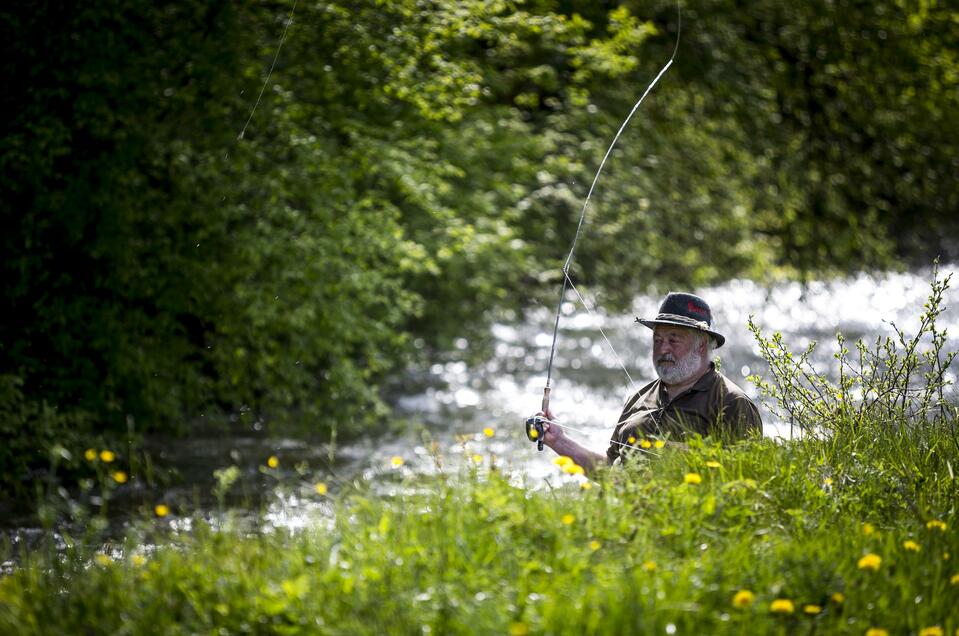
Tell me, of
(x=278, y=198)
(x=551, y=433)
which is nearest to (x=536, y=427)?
(x=551, y=433)

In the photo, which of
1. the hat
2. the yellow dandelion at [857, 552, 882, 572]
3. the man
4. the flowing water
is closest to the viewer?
the yellow dandelion at [857, 552, 882, 572]

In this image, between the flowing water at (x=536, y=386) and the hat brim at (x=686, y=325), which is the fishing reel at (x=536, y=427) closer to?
the hat brim at (x=686, y=325)

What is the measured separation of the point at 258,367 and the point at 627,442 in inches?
230

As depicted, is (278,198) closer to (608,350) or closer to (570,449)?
(608,350)

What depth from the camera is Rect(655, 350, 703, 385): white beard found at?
207 inches

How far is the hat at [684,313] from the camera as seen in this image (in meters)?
5.27

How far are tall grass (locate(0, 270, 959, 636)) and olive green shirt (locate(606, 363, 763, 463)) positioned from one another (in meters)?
0.35

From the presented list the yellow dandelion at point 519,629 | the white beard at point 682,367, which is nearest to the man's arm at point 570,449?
the white beard at point 682,367

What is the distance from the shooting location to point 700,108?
17.2m

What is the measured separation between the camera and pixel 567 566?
12.3ft

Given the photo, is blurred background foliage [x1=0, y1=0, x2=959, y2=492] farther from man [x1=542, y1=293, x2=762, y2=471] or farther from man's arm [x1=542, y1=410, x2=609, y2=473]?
man [x1=542, y1=293, x2=762, y2=471]

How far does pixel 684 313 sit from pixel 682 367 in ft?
0.84

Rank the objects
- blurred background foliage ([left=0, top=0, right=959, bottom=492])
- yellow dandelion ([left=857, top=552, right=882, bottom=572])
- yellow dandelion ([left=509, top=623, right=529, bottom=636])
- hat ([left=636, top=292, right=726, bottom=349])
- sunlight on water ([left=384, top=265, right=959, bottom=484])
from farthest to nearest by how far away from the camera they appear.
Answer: sunlight on water ([left=384, top=265, right=959, bottom=484]), blurred background foliage ([left=0, top=0, right=959, bottom=492]), hat ([left=636, top=292, right=726, bottom=349]), yellow dandelion ([left=857, top=552, right=882, bottom=572]), yellow dandelion ([left=509, top=623, right=529, bottom=636])

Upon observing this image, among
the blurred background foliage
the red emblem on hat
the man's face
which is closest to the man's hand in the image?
the man's face
